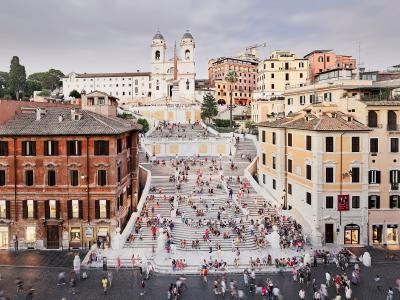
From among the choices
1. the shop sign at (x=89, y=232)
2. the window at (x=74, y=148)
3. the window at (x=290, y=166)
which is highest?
the window at (x=74, y=148)

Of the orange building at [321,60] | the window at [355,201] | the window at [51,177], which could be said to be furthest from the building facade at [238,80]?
the window at [51,177]

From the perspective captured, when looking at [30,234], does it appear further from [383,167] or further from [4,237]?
[383,167]

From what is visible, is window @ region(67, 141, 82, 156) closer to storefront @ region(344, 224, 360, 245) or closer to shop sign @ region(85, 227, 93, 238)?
shop sign @ region(85, 227, 93, 238)

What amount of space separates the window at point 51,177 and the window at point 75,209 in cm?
246

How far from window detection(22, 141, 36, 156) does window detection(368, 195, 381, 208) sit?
33134 mm

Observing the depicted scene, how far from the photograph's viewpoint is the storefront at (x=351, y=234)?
145 ft

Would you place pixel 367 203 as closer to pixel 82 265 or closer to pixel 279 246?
pixel 279 246

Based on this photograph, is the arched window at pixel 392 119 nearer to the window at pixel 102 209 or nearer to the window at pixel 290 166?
the window at pixel 290 166

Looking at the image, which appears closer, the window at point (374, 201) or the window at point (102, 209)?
the window at point (102, 209)

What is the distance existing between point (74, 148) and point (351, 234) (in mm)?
28234

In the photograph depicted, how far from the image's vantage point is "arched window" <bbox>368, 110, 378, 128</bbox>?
45375 mm

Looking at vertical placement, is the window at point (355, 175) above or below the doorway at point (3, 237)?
above

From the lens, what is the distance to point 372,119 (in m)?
45.4

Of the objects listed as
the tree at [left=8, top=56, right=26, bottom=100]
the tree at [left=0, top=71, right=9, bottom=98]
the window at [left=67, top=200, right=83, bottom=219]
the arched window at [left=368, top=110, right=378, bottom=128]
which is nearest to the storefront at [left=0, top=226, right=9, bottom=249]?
the window at [left=67, top=200, right=83, bottom=219]
